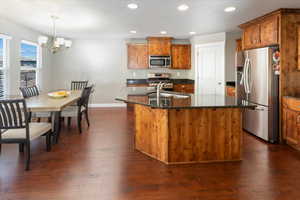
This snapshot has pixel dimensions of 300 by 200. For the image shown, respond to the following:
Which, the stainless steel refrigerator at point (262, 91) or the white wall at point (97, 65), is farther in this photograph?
the white wall at point (97, 65)

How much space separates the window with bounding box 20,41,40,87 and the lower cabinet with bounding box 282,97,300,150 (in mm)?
5756

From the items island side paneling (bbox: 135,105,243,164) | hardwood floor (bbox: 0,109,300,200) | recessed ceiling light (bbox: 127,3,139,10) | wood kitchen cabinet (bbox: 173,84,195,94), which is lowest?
hardwood floor (bbox: 0,109,300,200)

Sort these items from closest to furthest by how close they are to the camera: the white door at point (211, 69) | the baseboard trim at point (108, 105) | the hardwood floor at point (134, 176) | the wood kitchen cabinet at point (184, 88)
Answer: the hardwood floor at point (134, 176)
the white door at point (211, 69)
the wood kitchen cabinet at point (184, 88)
the baseboard trim at point (108, 105)

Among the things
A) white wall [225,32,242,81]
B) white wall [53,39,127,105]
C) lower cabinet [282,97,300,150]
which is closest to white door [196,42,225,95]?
white wall [225,32,242,81]

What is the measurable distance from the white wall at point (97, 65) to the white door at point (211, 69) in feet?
8.14

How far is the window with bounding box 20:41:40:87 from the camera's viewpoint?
6.62 metres

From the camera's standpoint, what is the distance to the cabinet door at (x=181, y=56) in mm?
8609

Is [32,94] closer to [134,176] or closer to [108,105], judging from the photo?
[134,176]

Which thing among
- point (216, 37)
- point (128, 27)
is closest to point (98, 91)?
point (128, 27)

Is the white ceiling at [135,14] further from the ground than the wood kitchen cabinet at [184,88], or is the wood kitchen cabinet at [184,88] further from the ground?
the white ceiling at [135,14]

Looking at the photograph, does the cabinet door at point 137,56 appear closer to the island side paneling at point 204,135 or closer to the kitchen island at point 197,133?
the kitchen island at point 197,133

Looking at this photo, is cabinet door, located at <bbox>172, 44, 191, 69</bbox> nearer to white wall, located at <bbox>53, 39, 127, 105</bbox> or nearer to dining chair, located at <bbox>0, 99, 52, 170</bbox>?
white wall, located at <bbox>53, 39, 127, 105</bbox>

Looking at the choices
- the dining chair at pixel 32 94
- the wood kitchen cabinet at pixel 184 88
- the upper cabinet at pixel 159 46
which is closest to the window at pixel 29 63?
the dining chair at pixel 32 94

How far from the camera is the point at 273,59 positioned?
177 inches
